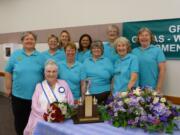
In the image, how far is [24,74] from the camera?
3527 millimetres

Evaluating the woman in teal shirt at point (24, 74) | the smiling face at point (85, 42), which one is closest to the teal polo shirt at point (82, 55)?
the smiling face at point (85, 42)

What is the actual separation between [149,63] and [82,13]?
208 centimetres

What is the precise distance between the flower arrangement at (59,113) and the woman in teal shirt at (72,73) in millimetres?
943

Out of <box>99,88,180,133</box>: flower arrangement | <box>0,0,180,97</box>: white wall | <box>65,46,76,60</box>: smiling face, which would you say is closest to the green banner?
<box>0,0,180,97</box>: white wall

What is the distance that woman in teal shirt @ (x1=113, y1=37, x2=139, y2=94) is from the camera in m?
3.30

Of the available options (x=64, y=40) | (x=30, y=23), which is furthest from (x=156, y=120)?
(x=30, y=23)

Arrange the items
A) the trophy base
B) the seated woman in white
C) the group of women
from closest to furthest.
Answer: the trophy base, the seated woman in white, the group of women

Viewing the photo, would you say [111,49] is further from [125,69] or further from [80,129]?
[80,129]

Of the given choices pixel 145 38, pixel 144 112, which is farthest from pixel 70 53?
pixel 144 112

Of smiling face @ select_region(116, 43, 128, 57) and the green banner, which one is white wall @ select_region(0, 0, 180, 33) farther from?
smiling face @ select_region(116, 43, 128, 57)

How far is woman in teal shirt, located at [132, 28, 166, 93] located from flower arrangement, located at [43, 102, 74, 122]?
4.33 ft

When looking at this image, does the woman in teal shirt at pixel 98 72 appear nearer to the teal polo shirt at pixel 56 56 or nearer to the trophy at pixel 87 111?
the teal polo shirt at pixel 56 56

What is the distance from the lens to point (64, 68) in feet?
11.6

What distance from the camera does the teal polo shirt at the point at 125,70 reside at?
3311 mm
